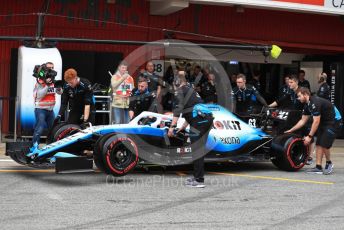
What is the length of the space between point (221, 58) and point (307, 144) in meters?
8.22

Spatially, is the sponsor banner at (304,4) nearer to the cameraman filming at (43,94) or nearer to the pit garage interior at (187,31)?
the pit garage interior at (187,31)

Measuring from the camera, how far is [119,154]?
29.2ft

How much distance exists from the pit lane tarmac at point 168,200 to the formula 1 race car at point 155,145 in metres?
0.29

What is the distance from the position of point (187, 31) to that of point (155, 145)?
8.28 meters

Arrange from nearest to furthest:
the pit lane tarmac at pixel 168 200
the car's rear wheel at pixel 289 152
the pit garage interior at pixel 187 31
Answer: the pit lane tarmac at pixel 168 200 < the car's rear wheel at pixel 289 152 < the pit garage interior at pixel 187 31

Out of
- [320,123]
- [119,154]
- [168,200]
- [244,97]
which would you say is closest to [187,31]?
[244,97]

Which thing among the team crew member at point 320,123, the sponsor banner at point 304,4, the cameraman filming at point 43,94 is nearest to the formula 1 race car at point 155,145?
the team crew member at point 320,123

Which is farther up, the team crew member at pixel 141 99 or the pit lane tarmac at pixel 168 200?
the team crew member at pixel 141 99

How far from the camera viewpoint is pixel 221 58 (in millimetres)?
18406

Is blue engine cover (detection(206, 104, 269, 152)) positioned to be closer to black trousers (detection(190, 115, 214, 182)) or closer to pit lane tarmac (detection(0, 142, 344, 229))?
pit lane tarmac (detection(0, 142, 344, 229))

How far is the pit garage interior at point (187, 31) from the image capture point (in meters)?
15.3

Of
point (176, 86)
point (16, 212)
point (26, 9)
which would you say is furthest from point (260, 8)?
point (16, 212)

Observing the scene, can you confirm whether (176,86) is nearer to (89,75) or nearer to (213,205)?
(213,205)

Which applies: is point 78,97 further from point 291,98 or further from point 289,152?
point 291,98
